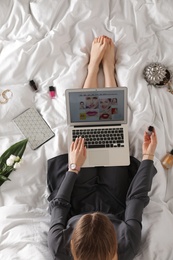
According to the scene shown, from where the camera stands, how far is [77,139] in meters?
1.37

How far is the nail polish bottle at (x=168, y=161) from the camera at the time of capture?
1.39m

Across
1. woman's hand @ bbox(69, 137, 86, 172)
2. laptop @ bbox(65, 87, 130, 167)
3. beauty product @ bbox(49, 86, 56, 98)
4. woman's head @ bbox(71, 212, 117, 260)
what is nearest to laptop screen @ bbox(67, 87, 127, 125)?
laptop @ bbox(65, 87, 130, 167)

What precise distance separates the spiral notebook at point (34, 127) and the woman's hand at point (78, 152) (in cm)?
16

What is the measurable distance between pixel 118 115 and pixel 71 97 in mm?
218

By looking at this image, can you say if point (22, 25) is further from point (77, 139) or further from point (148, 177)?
point (148, 177)

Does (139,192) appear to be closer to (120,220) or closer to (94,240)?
(120,220)

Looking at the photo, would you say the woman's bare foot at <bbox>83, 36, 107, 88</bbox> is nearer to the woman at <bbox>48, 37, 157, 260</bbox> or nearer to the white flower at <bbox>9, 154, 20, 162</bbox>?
the woman at <bbox>48, 37, 157, 260</bbox>

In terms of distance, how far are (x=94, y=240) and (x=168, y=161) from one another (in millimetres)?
622

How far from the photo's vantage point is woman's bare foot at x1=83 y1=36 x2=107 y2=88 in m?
1.53

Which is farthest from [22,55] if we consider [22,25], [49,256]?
[49,256]

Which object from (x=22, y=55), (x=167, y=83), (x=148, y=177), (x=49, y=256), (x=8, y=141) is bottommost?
(x=49, y=256)

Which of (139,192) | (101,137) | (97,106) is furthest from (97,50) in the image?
(139,192)

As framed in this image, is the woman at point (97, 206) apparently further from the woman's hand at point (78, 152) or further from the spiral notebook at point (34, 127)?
the spiral notebook at point (34, 127)

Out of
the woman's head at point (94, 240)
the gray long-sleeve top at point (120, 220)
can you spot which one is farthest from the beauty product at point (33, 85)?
the woman's head at point (94, 240)
